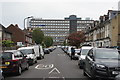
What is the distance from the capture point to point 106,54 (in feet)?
35.7

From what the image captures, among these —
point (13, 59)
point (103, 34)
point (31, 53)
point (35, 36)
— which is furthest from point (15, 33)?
point (13, 59)

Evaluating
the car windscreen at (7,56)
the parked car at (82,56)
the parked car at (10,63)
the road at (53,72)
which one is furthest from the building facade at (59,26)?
the parked car at (10,63)

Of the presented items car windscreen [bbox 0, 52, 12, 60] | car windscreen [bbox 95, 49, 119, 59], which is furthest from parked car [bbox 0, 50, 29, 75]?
car windscreen [bbox 95, 49, 119, 59]

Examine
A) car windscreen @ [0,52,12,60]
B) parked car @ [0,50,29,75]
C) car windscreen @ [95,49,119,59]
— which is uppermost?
car windscreen @ [95,49,119,59]

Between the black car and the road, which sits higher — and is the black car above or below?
above

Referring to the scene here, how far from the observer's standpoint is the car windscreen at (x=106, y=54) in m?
10.6

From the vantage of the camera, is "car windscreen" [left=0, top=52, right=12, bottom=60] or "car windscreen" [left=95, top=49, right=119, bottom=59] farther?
"car windscreen" [left=0, top=52, right=12, bottom=60]

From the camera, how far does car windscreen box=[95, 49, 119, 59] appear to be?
10642 mm

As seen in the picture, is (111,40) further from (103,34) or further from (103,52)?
(103,52)

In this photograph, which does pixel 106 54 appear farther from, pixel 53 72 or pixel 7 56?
pixel 7 56

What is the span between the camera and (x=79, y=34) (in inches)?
2499

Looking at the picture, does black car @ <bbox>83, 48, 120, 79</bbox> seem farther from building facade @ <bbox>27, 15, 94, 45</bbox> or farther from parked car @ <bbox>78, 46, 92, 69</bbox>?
building facade @ <bbox>27, 15, 94, 45</bbox>

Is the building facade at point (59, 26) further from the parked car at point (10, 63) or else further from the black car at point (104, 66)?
the black car at point (104, 66)

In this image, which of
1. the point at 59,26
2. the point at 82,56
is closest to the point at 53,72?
the point at 82,56
